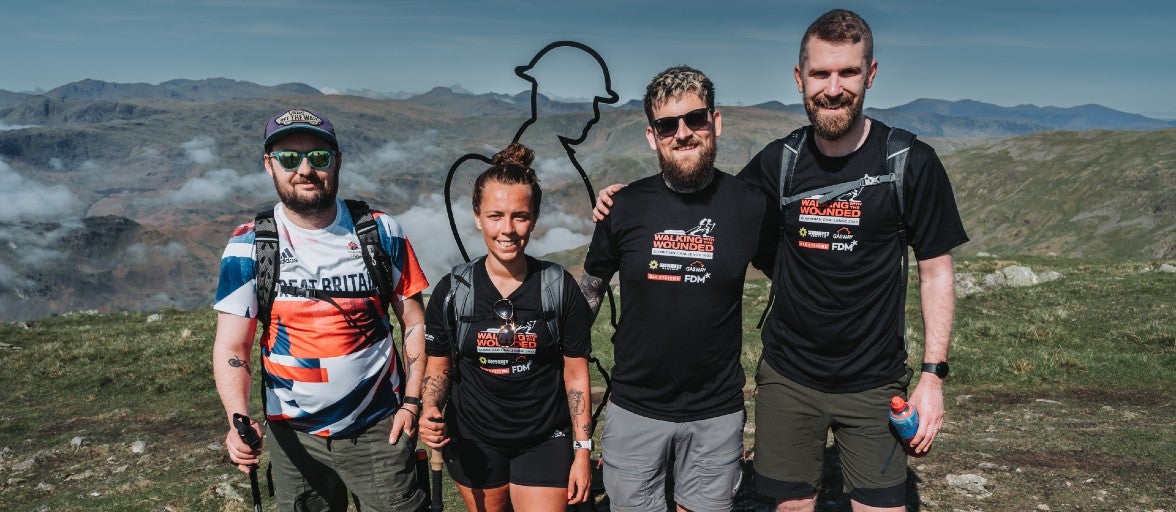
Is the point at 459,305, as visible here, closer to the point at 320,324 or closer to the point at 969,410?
the point at 320,324

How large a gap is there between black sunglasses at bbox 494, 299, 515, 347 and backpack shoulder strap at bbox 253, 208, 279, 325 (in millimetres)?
1770

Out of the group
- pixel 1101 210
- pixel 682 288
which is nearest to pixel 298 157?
pixel 682 288

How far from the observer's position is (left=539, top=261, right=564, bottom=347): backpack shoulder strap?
552 centimetres

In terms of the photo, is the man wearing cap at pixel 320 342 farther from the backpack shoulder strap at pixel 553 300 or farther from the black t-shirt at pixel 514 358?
the backpack shoulder strap at pixel 553 300

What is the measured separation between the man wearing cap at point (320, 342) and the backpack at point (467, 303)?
40cm

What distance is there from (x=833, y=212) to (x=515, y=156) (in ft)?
8.41

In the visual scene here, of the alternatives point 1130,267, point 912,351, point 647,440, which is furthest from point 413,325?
point 1130,267

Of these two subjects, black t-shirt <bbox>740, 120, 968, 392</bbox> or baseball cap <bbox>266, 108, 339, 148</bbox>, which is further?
baseball cap <bbox>266, 108, 339, 148</bbox>

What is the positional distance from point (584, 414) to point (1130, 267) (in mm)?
29210

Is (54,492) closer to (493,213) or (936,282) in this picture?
(493,213)

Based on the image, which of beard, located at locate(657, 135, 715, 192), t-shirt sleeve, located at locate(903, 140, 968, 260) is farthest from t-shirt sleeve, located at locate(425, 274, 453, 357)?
t-shirt sleeve, located at locate(903, 140, 968, 260)

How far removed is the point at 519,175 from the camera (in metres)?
5.43

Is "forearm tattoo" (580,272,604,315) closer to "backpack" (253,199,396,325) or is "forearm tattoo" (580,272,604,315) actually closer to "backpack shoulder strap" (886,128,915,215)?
"backpack" (253,199,396,325)

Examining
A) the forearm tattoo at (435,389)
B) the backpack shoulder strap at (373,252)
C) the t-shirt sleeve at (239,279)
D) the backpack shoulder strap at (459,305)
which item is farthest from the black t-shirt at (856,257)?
the t-shirt sleeve at (239,279)
